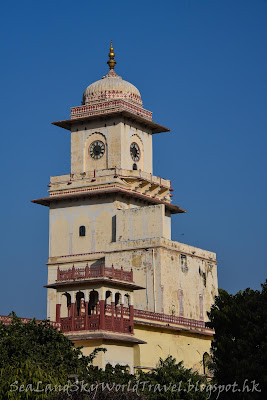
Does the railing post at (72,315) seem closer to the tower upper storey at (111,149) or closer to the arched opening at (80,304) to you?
the arched opening at (80,304)

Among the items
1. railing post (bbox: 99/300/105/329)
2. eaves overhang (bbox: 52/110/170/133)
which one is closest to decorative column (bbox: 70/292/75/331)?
railing post (bbox: 99/300/105/329)

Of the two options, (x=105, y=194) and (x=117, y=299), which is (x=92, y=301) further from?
(x=105, y=194)

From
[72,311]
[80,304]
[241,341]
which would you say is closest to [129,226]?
[80,304]

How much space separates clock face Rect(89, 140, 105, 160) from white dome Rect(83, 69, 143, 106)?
275 centimetres

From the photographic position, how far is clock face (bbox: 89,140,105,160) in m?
62.0

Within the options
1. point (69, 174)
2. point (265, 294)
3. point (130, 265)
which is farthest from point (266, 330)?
point (69, 174)

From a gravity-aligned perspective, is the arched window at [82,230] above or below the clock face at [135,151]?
below

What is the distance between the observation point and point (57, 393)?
3120 cm

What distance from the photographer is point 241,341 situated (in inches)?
1388

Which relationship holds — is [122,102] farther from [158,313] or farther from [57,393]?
[57,393]

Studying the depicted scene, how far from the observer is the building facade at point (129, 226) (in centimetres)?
5222

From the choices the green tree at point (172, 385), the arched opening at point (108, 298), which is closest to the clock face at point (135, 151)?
the arched opening at point (108, 298)

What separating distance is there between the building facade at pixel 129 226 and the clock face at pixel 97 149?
62 millimetres

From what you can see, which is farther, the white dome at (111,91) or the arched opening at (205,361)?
the white dome at (111,91)
